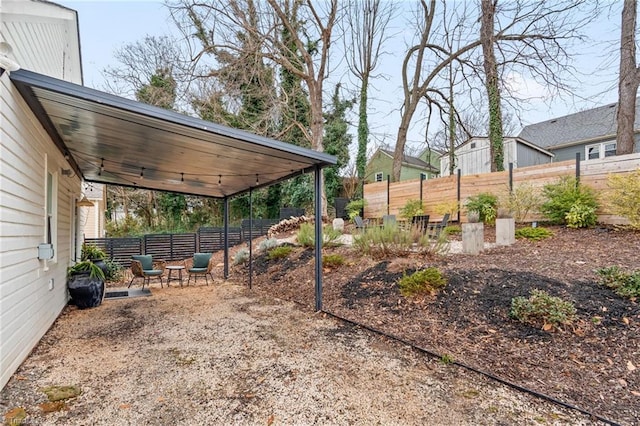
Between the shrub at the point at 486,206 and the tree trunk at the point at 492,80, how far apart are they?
2243mm

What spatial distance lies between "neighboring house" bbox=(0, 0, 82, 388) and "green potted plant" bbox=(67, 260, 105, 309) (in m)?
0.16

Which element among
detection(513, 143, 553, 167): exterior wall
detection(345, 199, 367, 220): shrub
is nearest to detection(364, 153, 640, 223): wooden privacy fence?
detection(345, 199, 367, 220): shrub

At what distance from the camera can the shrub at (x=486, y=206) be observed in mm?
8156

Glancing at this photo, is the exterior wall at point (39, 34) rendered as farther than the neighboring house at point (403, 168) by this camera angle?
No

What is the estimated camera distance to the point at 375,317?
13.0 ft

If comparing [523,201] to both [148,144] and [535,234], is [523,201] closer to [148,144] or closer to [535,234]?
[535,234]

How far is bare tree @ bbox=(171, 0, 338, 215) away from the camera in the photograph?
9797mm

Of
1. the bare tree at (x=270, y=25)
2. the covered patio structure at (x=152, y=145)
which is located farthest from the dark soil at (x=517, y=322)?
the bare tree at (x=270, y=25)

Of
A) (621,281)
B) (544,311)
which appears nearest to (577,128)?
(621,281)

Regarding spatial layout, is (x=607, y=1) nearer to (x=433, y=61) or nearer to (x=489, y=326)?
(x=433, y=61)

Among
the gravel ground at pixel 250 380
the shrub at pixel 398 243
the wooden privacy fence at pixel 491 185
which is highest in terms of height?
the wooden privacy fence at pixel 491 185

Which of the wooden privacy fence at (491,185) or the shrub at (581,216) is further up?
the wooden privacy fence at (491,185)

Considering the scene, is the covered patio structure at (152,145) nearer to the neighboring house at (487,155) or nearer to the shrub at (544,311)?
the shrub at (544,311)

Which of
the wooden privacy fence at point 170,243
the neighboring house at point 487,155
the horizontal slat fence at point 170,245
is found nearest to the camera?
the wooden privacy fence at point 170,243
